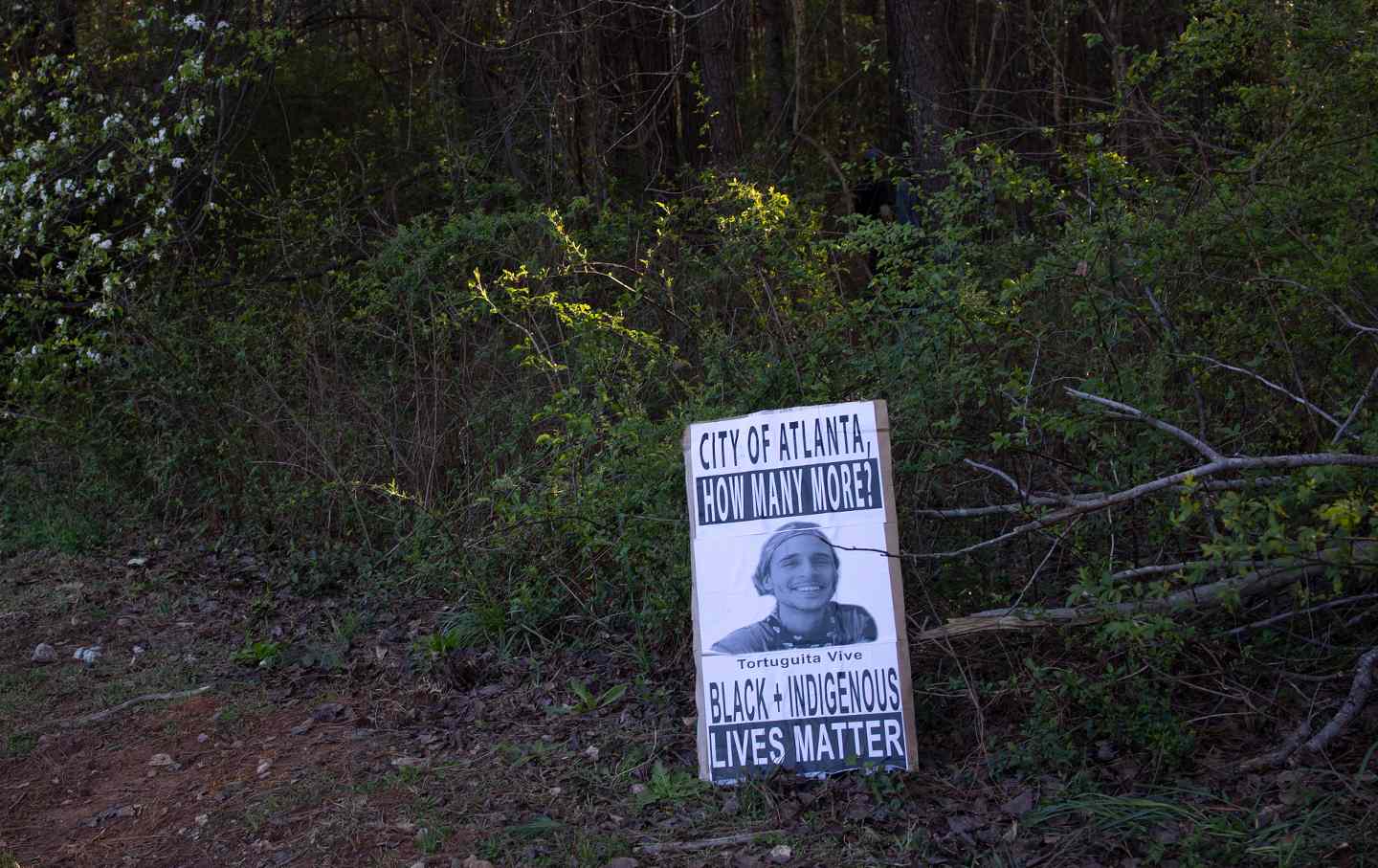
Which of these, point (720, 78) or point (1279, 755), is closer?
point (1279, 755)

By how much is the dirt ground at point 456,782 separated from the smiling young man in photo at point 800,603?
1.64 ft

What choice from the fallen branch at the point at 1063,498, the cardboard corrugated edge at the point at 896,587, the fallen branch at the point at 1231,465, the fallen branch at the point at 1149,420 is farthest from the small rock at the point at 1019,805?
the fallen branch at the point at 1149,420

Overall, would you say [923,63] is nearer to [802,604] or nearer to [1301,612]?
[802,604]

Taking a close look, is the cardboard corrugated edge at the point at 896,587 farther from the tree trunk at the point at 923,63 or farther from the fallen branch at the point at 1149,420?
the tree trunk at the point at 923,63

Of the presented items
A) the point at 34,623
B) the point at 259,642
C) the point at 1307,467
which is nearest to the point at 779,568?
the point at 1307,467

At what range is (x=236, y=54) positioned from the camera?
10375 millimetres

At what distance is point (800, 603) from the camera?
461cm

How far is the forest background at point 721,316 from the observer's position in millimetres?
4496

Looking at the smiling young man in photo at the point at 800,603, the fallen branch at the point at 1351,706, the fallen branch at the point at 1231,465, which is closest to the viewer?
the fallen branch at the point at 1231,465

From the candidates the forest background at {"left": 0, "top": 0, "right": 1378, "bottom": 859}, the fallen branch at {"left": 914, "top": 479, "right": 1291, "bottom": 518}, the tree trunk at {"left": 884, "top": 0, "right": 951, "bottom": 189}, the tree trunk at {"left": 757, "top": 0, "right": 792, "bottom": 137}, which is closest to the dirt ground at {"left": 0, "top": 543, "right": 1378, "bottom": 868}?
the forest background at {"left": 0, "top": 0, "right": 1378, "bottom": 859}

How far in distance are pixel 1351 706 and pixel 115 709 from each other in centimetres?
524

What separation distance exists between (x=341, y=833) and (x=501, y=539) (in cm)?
225

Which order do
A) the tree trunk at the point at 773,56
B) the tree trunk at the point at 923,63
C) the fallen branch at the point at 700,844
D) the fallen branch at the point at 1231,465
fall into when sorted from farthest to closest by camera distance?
the tree trunk at the point at 773,56
the tree trunk at the point at 923,63
the fallen branch at the point at 700,844
the fallen branch at the point at 1231,465

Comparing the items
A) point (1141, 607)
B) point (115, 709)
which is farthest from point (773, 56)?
point (1141, 607)
